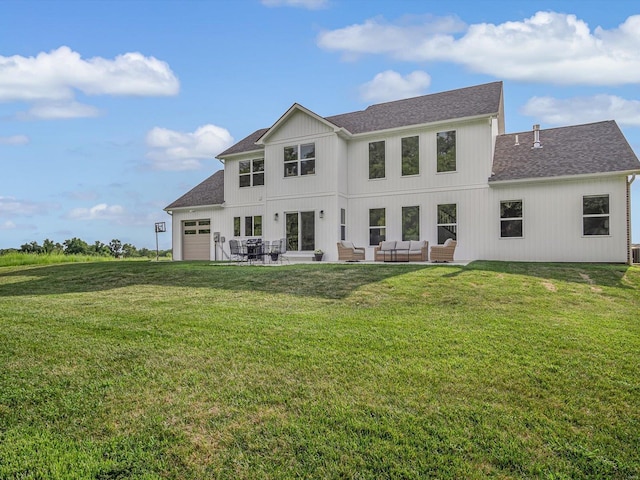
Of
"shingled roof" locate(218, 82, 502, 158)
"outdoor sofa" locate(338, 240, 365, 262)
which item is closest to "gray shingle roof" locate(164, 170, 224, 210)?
"shingled roof" locate(218, 82, 502, 158)

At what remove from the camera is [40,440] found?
9.41 ft

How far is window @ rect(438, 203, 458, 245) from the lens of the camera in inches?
599

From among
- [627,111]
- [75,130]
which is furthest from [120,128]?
[627,111]

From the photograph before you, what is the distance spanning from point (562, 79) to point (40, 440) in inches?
723

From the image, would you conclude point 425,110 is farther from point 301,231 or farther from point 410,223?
point 301,231

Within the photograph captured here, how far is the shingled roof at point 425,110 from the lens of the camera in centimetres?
1533

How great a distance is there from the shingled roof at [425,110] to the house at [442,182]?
0.06 m

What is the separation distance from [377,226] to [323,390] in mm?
13373

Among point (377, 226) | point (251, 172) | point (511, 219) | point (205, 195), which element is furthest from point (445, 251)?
point (205, 195)

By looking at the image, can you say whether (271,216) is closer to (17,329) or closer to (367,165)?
(367,165)

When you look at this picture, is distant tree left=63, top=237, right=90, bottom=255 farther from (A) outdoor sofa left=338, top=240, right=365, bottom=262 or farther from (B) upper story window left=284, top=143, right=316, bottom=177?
(A) outdoor sofa left=338, top=240, right=365, bottom=262

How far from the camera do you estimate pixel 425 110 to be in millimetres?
16625

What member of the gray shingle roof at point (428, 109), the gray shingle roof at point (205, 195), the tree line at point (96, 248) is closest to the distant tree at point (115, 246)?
the tree line at point (96, 248)

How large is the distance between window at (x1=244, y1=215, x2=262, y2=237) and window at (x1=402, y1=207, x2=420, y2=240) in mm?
6903
